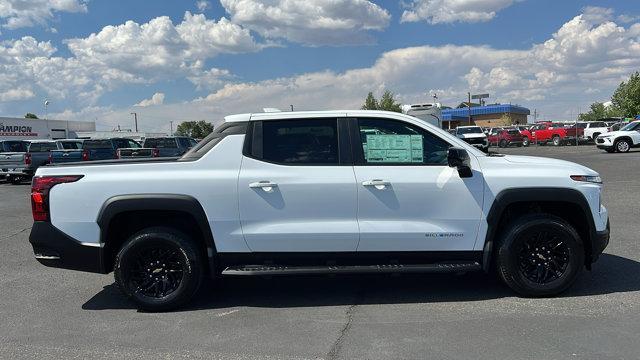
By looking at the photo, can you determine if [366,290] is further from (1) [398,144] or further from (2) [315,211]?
(1) [398,144]

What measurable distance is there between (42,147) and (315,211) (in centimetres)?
2006

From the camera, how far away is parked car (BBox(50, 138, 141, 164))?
2044 centimetres

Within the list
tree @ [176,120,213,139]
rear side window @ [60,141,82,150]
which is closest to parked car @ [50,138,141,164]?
rear side window @ [60,141,82,150]

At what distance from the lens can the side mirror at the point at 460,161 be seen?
4.77 metres

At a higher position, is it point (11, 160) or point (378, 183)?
point (11, 160)

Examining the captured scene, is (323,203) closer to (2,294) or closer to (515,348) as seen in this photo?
(515,348)

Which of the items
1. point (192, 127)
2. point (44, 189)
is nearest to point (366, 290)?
point (44, 189)

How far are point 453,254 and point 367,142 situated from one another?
132 cm

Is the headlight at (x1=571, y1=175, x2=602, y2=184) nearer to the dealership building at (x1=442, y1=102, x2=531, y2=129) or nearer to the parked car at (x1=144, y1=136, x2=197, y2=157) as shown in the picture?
A: the parked car at (x1=144, y1=136, x2=197, y2=157)

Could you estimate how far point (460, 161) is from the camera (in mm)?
4820

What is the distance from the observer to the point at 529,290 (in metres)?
5.05

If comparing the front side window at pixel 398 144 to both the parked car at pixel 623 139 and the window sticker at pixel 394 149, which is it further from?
the parked car at pixel 623 139

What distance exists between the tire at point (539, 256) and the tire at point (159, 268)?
9.40ft

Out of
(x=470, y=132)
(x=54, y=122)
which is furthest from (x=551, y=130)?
(x=54, y=122)
